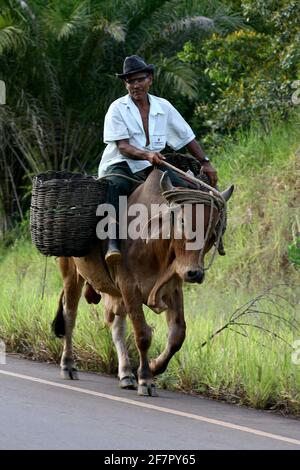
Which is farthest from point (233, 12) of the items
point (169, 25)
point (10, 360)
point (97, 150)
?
point (10, 360)

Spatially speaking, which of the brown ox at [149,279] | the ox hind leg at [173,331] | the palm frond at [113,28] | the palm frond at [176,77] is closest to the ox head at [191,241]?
the brown ox at [149,279]

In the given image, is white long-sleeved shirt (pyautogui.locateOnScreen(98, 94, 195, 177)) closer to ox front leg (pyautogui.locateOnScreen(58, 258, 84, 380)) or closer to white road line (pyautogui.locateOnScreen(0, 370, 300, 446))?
ox front leg (pyautogui.locateOnScreen(58, 258, 84, 380))

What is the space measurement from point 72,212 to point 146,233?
76 centimetres

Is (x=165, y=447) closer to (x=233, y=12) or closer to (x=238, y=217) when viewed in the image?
(x=238, y=217)

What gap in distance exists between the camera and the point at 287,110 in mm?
17359

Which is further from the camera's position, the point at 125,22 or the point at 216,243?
the point at 125,22

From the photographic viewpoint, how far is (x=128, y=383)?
1091cm

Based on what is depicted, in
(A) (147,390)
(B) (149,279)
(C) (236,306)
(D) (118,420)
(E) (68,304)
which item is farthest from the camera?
(C) (236,306)

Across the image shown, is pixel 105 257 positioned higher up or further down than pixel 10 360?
higher up

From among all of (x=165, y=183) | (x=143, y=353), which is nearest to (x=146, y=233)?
(x=165, y=183)

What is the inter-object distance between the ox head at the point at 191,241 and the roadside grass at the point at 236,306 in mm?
933

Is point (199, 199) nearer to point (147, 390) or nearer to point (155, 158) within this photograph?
point (155, 158)

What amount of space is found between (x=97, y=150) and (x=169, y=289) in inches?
425

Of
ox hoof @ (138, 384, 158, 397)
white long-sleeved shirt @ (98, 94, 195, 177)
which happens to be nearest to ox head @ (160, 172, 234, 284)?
white long-sleeved shirt @ (98, 94, 195, 177)
